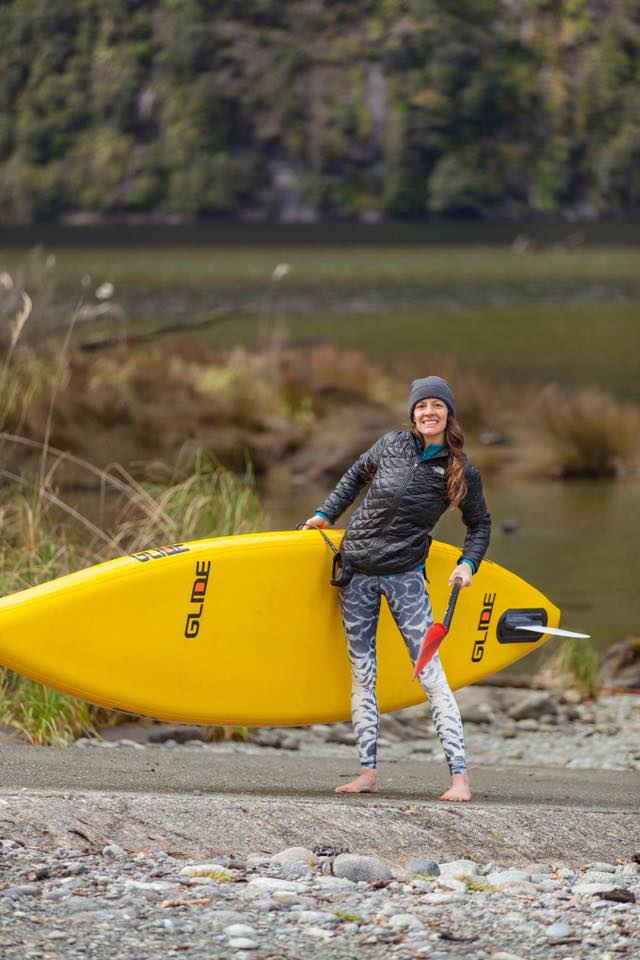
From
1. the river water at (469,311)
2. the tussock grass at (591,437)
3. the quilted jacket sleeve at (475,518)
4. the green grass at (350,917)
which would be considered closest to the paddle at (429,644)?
the quilted jacket sleeve at (475,518)

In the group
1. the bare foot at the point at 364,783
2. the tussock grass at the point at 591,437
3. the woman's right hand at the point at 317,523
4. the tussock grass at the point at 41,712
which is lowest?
the tussock grass at the point at 591,437

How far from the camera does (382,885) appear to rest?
14.3 ft

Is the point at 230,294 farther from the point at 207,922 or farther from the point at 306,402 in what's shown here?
the point at 207,922

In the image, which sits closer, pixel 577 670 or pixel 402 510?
pixel 402 510

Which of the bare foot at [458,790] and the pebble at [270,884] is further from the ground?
the pebble at [270,884]

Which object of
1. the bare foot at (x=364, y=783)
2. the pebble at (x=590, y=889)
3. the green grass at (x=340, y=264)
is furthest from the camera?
the green grass at (x=340, y=264)

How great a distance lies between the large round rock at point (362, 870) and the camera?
→ 441 cm

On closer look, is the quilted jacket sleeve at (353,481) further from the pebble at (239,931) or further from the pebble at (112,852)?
the pebble at (239,931)

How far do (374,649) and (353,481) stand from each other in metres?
0.56

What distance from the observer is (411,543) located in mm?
5195

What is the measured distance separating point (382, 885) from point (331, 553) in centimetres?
164

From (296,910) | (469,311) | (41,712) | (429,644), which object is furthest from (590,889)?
(469,311)

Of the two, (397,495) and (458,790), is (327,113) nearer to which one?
(397,495)

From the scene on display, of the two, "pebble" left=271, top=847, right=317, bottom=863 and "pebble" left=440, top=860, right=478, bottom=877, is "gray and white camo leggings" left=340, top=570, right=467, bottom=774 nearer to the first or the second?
"pebble" left=440, top=860, right=478, bottom=877
